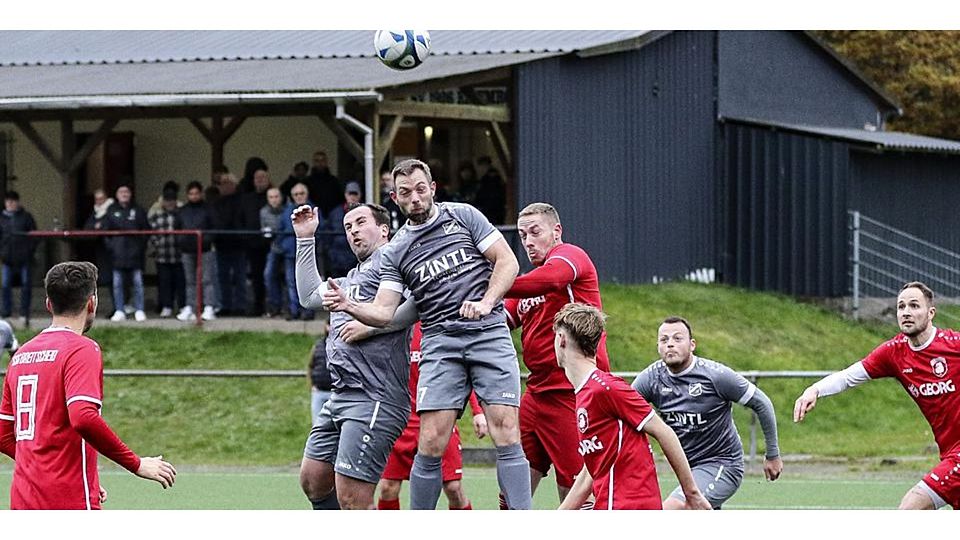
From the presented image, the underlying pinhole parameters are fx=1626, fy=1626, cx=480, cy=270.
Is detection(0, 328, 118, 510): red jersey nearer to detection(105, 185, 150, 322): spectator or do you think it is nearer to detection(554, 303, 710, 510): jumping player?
detection(554, 303, 710, 510): jumping player

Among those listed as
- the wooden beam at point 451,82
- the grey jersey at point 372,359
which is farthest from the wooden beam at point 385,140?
the grey jersey at point 372,359

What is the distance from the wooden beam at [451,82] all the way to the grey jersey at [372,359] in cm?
1120

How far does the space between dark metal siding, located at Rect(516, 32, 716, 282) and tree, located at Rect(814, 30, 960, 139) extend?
11858mm

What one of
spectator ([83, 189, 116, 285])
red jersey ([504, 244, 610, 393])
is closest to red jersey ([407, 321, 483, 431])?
red jersey ([504, 244, 610, 393])

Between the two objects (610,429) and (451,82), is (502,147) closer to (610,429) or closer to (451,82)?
(451,82)

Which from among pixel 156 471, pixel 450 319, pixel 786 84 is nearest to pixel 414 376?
pixel 450 319

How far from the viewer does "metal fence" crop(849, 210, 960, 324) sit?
26562 millimetres

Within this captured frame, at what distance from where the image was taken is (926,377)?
9609 millimetres

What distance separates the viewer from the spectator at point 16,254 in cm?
2108

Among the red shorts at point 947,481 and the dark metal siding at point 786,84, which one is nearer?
the red shorts at point 947,481

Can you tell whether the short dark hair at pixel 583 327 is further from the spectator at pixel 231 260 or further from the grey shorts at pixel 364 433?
the spectator at pixel 231 260

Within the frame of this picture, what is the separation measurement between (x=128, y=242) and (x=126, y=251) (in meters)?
0.12

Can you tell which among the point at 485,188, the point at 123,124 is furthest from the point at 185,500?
the point at 123,124

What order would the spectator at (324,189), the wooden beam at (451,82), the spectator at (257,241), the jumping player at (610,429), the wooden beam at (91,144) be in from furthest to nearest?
1. the wooden beam at (91,144)
2. the wooden beam at (451,82)
3. the spectator at (324,189)
4. the spectator at (257,241)
5. the jumping player at (610,429)
